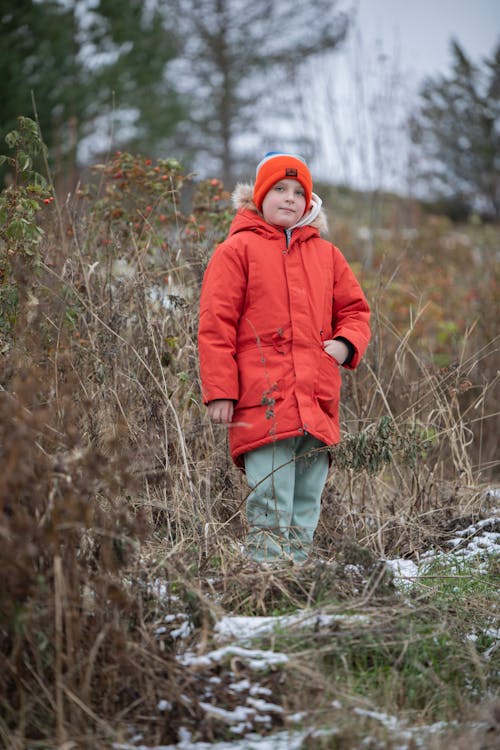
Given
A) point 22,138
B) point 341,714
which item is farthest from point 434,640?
A: point 22,138

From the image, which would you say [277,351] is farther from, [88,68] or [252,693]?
[88,68]

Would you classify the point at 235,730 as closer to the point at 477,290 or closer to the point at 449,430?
the point at 449,430

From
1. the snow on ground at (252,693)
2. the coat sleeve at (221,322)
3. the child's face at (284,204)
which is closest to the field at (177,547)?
the snow on ground at (252,693)

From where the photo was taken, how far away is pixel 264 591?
276 cm

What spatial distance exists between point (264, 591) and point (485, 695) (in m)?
0.75

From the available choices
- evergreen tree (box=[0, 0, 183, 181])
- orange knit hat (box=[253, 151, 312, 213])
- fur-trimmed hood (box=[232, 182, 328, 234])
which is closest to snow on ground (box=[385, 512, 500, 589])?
fur-trimmed hood (box=[232, 182, 328, 234])

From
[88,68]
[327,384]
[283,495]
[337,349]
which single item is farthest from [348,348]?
[88,68]

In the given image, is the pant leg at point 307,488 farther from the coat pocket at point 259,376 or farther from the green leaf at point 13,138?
the green leaf at point 13,138

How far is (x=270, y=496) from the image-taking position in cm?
327

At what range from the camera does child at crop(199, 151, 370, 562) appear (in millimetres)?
3199

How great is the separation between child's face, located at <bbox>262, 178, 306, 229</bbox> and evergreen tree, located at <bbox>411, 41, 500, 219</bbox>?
28.1ft

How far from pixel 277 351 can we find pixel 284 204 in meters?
0.61

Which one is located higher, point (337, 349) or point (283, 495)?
point (337, 349)

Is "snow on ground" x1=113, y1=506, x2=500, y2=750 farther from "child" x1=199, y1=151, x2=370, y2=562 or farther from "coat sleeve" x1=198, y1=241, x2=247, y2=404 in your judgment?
"coat sleeve" x1=198, y1=241, x2=247, y2=404
